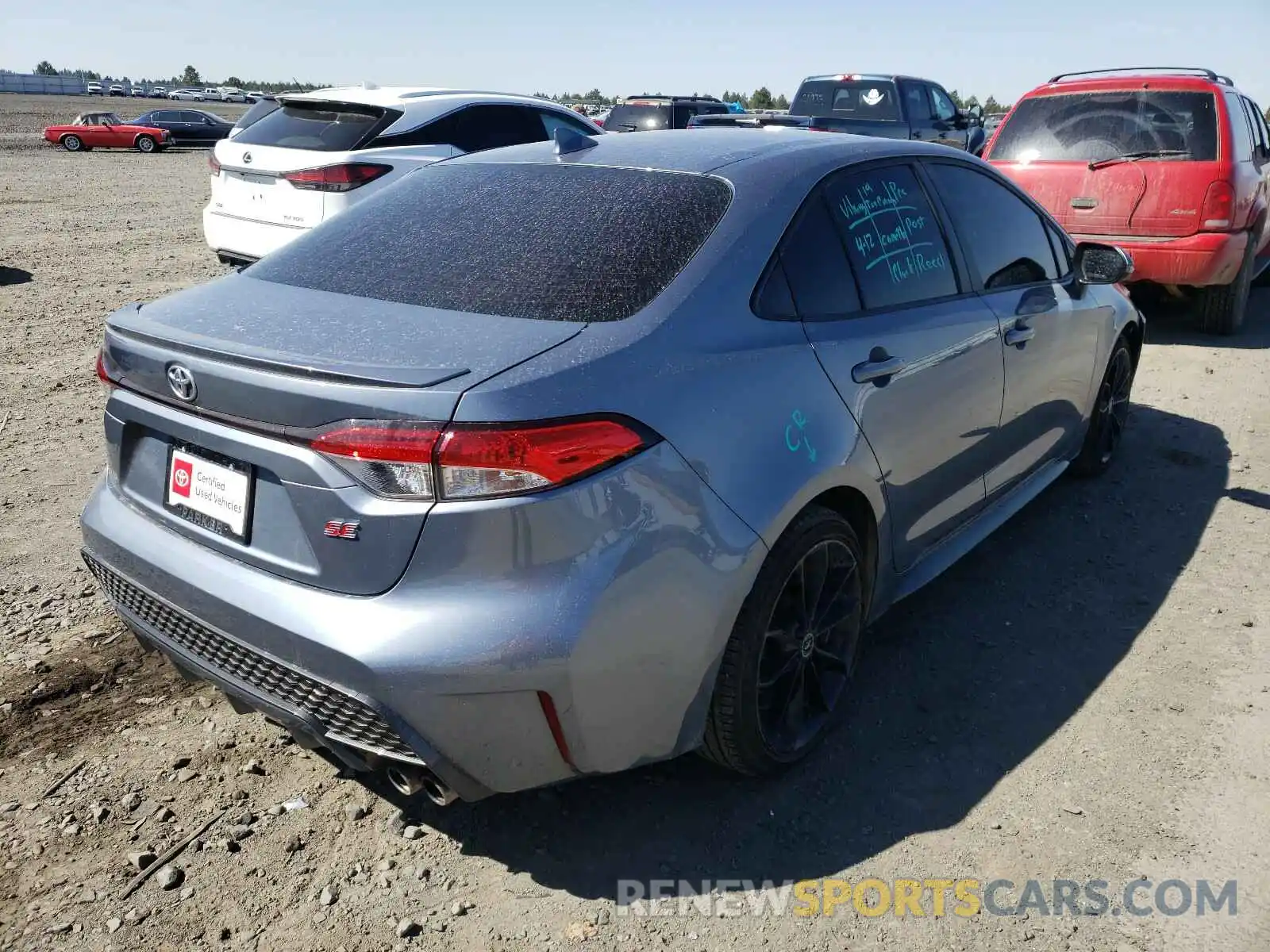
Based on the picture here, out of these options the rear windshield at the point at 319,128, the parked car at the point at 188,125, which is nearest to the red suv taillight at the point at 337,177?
the rear windshield at the point at 319,128

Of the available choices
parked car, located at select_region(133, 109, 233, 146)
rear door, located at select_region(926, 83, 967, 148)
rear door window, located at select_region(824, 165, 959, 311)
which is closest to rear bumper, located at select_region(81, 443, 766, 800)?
rear door window, located at select_region(824, 165, 959, 311)

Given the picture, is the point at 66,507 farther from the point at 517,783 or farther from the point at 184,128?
the point at 184,128

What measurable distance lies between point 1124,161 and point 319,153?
222 inches

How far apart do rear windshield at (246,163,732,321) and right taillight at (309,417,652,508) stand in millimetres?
417

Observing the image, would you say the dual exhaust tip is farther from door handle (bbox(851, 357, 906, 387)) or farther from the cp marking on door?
door handle (bbox(851, 357, 906, 387))

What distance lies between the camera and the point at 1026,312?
374 cm

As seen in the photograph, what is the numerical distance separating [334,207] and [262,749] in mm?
5115

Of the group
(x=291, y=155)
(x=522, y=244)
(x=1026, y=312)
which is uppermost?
(x=522, y=244)

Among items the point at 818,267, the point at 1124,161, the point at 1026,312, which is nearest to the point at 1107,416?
the point at 1026,312

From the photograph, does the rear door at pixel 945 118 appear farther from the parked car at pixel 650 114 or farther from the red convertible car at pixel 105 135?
the red convertible car at pixel 105 135

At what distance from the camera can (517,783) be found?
2.22 m

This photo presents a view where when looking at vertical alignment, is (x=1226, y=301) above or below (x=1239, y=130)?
below

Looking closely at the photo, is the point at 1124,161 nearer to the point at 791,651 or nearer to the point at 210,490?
the point at 791,651

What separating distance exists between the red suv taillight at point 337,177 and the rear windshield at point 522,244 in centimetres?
427
